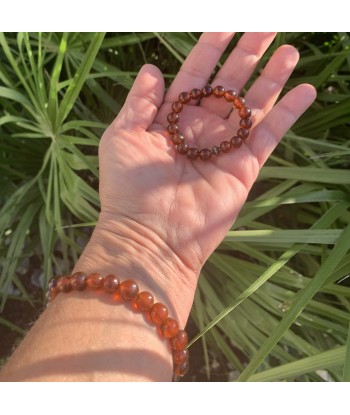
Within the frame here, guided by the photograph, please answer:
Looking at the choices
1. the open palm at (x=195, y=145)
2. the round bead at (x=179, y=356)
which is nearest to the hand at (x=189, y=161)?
the open palm at (x=195, y=145)

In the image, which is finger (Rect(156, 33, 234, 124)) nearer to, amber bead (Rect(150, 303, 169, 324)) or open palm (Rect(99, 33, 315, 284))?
open palm (Rect(99, 33, 315, 284))

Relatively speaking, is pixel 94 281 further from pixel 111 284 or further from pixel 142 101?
pixel 142 101

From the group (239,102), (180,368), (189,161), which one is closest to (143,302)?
(180,368)

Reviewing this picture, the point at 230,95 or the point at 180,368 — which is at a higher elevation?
the point at 230,95

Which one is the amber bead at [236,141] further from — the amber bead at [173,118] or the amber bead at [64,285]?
the amber bead at [64,285]

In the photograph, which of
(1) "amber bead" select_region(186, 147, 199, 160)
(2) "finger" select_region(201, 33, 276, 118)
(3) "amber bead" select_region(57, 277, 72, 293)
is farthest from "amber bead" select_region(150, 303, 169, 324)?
(2) "finger" select_region(201, 33, 276, 118)
